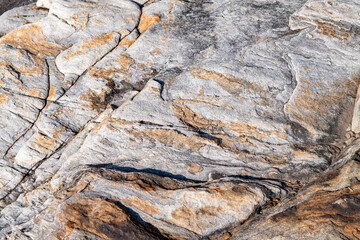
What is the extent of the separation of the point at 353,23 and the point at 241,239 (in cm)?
693

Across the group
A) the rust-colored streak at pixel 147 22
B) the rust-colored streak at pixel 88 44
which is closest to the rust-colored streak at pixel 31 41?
the rust-colored streak at pixel 88 44

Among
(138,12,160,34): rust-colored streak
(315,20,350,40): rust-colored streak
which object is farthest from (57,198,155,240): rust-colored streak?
(315,20,350,40): rust-colored streak

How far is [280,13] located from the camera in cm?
1046

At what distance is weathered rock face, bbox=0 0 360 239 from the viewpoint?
638 cm

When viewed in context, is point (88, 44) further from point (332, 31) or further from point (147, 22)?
point (332, 31)

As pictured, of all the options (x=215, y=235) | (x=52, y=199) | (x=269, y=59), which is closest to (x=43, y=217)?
(x=52, y=199)

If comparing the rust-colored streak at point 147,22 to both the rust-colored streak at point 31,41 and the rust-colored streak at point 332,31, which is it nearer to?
the rust-colored streak at point 31,41

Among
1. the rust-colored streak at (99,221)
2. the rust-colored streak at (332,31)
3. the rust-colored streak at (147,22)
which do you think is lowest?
the rust-colored streak at (99,221)

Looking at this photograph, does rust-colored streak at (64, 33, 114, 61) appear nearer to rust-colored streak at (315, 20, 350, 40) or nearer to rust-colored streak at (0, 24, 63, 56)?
rust-colored streak at (0, 24, 63, 56)

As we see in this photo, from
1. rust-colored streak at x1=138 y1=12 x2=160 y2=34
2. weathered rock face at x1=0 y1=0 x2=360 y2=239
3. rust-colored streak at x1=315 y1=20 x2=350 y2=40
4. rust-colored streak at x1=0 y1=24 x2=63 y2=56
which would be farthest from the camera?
rust-colored streak at x1=138 y1=12 x2=160 y2=34

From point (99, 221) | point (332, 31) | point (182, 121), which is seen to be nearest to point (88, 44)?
point (182, 121)

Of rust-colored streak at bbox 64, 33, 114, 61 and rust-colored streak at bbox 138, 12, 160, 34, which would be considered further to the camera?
rust-colored streak at bbox 138, 12, 160, 34

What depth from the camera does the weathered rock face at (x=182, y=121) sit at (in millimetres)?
6379

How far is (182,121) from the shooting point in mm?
8031
